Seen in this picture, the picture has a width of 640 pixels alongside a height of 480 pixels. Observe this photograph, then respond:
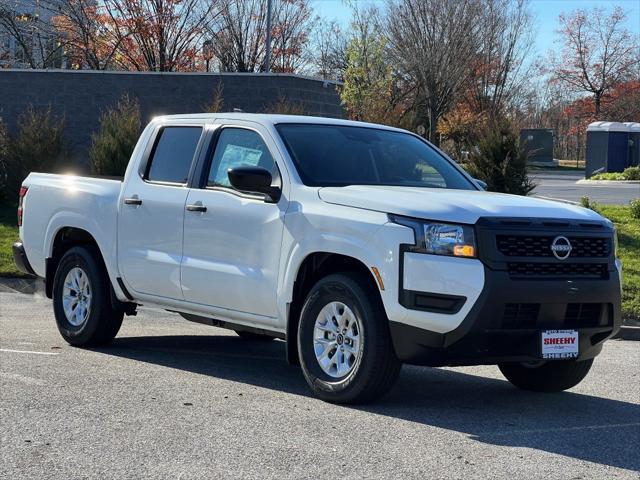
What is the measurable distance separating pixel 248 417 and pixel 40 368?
2.26 m

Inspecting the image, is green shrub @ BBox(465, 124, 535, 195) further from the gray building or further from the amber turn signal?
the gray building

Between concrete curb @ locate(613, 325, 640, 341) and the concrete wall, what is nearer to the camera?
concrete curb @ locate(613, 325, 640, 341)

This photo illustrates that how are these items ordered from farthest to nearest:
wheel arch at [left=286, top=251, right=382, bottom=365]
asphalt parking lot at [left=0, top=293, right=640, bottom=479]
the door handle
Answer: the door handle, wheel arch at [left=286, top=251, right=382, bottom=365], asphalt parking lot at [left=0, top=293, right=640, bottom=479]

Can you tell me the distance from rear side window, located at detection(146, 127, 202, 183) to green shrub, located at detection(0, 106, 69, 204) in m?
11.3

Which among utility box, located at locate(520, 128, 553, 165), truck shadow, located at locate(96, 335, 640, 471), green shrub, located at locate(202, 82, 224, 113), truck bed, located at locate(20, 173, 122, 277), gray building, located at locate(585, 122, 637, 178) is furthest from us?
utility box, located at locate(520, 128, 553, 165)

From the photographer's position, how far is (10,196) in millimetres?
19875

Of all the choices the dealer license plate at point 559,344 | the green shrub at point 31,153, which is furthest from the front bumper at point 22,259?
the green shrub at point 31,153

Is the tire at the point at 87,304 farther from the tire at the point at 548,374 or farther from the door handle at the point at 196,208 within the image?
the tire at the point at 548,374

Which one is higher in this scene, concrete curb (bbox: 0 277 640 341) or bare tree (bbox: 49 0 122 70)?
bare tree (bbox: 49 0 122 70)

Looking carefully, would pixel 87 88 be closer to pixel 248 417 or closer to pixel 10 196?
pixel 10 196

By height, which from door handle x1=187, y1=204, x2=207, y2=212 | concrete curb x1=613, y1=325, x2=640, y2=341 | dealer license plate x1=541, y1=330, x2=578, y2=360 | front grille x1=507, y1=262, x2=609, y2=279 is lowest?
concrete curb x1=613, y1=325, x2=640, y2=341

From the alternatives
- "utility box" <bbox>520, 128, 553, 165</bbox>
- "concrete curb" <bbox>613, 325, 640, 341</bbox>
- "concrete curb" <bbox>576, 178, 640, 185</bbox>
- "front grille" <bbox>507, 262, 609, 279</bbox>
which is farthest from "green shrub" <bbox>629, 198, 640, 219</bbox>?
"utility box" <bbox>520, 128, 553, 165</bbox>

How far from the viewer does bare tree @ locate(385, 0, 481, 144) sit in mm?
41125

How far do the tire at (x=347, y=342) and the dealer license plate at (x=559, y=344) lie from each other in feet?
3.01
